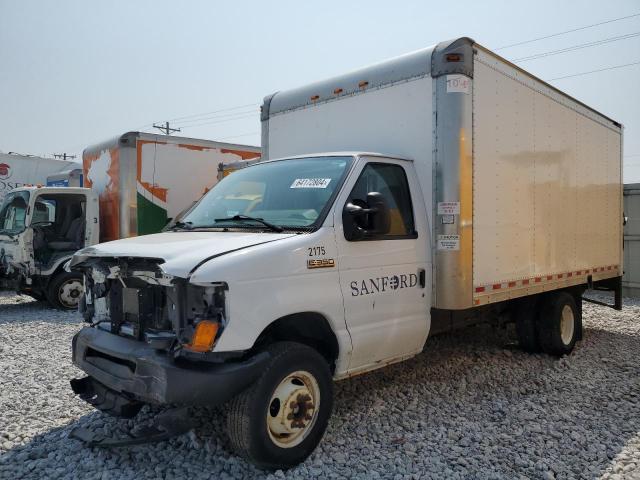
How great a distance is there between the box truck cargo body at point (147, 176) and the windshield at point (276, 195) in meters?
5.18

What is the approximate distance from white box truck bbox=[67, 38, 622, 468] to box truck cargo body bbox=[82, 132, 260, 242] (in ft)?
13.7

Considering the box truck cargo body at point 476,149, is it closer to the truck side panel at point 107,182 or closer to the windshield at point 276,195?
the windshield at point 276,195

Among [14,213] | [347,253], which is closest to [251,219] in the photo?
[347,253]

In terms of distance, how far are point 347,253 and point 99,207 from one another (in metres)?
7.86

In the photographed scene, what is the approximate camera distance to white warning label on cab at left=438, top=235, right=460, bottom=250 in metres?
4.50

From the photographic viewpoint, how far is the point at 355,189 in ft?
13.3

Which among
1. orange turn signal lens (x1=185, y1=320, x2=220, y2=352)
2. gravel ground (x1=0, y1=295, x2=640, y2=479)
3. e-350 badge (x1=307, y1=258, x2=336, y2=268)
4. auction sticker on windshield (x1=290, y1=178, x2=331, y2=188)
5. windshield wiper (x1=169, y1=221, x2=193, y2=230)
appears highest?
auction sticker on windshield (x1=290, y1=178, x2=331, y2=188)

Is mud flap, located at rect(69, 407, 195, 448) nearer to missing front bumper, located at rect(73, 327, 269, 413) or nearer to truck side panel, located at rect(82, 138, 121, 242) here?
missing front bumper, located at rect(73, 327, 269, 413)

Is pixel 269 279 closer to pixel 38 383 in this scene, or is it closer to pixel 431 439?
pixel 431 439

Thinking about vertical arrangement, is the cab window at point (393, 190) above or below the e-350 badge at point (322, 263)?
above

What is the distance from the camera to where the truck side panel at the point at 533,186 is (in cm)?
487

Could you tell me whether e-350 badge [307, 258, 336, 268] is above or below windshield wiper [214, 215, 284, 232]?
below

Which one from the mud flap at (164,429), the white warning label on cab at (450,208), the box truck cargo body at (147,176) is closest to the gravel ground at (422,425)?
the mud flap at (164,429)

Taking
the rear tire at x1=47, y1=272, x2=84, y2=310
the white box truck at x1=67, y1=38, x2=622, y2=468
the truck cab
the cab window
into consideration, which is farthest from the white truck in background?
the cab window
